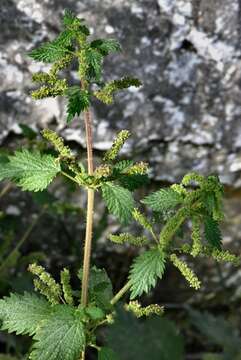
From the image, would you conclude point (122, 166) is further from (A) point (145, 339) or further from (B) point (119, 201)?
(A) point (145, 339)

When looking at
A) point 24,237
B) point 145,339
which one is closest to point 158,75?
point 24,237

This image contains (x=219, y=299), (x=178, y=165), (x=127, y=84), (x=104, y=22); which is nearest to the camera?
(x=127, y=84)

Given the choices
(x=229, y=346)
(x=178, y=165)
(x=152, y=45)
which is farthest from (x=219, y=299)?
(x=229, y=346)

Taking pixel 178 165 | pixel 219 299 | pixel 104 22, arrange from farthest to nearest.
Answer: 1. pixel 219 299
2. pixel 178 165
3. pixel 104 22

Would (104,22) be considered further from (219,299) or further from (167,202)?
(219,299)

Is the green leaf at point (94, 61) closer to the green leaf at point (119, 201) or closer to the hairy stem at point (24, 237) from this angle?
the green leaf at point (119, 201)

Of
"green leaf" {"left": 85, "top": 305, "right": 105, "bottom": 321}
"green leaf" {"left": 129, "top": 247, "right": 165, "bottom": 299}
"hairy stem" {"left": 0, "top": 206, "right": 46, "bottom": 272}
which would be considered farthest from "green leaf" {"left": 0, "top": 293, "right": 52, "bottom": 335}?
"hairy stem" {"left": 0, "top": 206, "right": 46, "bottom": 272}

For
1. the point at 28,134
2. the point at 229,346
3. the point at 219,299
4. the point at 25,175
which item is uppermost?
the point at 219,299

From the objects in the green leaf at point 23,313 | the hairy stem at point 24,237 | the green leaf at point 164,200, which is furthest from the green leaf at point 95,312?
the hairy stem at point 24,237
